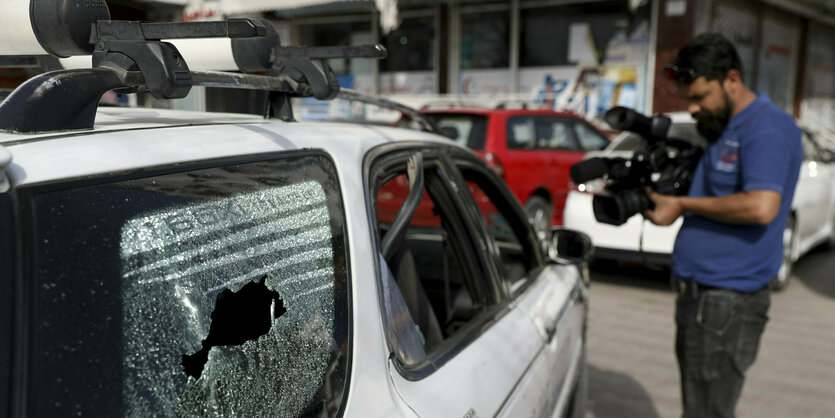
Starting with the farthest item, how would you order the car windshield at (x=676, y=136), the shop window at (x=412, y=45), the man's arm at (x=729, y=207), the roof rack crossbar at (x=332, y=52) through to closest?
the shop window at (x=412, y=45) < the car windshield at (x=676, y=136) < the man's arm at (x=729, y=207) < the roof rack crossbar at (x=332, y=52)

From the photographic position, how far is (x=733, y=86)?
2602 mm

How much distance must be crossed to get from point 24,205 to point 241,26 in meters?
0.43

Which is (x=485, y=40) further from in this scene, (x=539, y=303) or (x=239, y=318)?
(x=239, y=318)

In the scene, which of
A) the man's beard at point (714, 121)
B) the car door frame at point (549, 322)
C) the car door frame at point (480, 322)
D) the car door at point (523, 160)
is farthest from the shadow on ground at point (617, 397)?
the car door at point (523, 160)

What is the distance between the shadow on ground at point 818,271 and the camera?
6845 mm

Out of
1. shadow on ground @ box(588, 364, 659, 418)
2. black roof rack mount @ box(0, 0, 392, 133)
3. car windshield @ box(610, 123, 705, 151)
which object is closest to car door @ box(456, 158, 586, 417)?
shadow on ground @ box(588, 364, 659, 418)

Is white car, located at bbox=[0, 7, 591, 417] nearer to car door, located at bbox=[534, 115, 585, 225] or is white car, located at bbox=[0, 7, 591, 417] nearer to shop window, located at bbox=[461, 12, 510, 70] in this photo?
car door, located at bbox=[534, 115, 585, 225]

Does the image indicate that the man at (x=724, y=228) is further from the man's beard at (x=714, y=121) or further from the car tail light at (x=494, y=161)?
the car tail light at (x=494, y=161)

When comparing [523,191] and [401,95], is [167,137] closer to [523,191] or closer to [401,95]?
[523,191]

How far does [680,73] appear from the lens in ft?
8.60

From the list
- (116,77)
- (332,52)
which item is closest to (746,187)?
(332,52)

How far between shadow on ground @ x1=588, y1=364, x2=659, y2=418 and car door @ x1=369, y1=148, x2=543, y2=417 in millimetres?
1730

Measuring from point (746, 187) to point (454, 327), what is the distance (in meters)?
1.09

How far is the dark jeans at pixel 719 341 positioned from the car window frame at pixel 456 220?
0.86 meters
